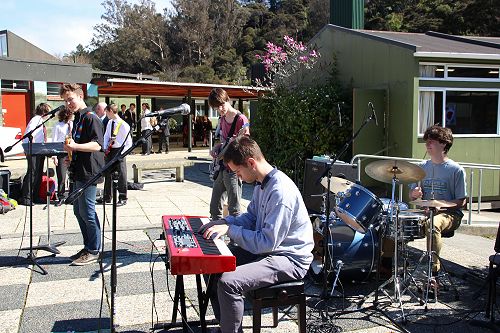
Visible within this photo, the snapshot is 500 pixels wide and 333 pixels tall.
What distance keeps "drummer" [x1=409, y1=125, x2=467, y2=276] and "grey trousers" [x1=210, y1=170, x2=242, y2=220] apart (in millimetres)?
1877

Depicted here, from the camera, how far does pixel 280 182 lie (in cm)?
340

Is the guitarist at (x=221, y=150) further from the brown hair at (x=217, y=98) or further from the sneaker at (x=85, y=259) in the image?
the sneaker at (x=85, y=259)

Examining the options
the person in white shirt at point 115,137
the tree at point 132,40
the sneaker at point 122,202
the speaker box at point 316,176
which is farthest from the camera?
the tree at point 132,40

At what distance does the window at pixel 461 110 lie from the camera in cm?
1038

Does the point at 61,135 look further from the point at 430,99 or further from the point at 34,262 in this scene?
the point at 430,99

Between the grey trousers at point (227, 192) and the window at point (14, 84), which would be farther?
the window at point (14, 84)

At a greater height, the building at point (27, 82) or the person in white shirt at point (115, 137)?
the building at point (27, 82)

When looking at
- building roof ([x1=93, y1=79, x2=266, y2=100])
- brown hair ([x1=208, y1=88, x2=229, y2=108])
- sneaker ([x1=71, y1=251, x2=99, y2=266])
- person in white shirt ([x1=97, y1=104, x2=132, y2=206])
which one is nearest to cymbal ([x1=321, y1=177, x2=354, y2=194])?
brown hair ([x1=208, y1=88, x2=229, y2=108])

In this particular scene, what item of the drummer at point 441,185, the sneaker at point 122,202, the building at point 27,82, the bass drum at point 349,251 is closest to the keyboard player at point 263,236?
the bass drum at point 349,251

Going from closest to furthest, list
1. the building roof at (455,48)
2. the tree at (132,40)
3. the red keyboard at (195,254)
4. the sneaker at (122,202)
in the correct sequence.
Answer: the red keyboard at (195,254) < the sneaker at (122,202) < the building roof at (455,48) < the tree at (132,40)

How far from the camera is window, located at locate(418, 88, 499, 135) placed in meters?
10.4

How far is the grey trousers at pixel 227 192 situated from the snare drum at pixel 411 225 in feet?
6.03

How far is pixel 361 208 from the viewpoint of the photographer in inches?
174

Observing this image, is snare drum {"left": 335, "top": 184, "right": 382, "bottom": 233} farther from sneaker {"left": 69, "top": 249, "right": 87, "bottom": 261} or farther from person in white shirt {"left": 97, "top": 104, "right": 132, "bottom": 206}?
person in white shirt {"left": 97, "top": 104, "right": 132, "bottom": 206}
